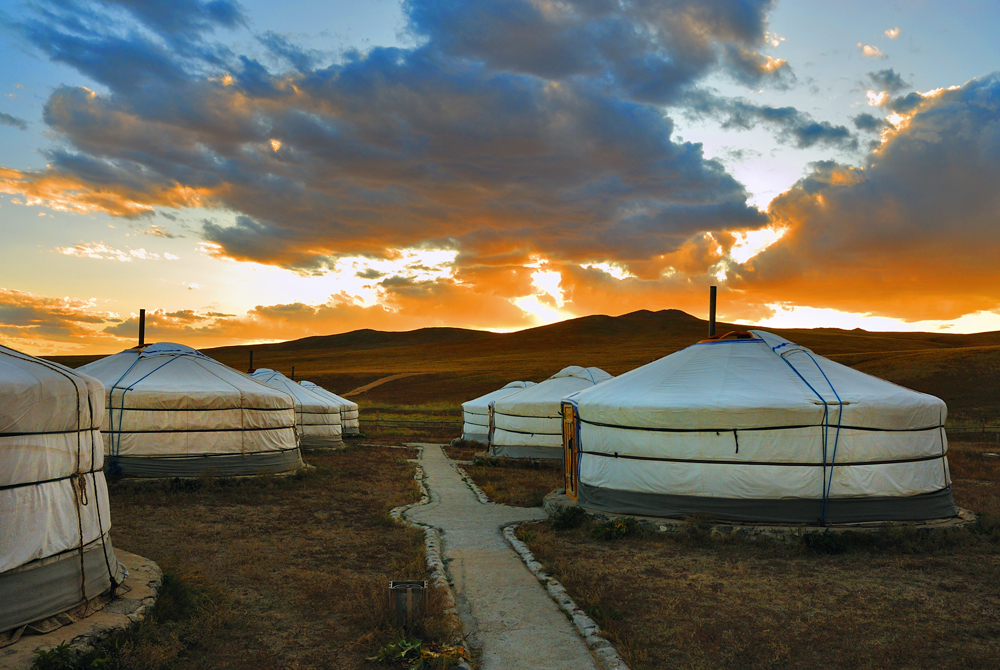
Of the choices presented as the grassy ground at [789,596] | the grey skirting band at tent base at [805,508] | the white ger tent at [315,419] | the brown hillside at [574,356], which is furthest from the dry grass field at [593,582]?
the brown hillside at [574,356]

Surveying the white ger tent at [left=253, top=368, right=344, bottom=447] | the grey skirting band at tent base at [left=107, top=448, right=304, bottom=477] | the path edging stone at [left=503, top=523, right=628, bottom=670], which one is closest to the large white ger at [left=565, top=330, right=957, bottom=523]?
the path edging stone at [left=503, top=523, right=628, bottom=670]

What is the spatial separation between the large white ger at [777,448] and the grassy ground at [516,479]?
2579 millimetres

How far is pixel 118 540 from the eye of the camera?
7.86 metres

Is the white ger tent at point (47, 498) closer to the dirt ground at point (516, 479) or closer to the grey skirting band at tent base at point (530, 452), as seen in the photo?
the dirt ground at point (516, 479)

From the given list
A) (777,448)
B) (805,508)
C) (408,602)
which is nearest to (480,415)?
(777,448)

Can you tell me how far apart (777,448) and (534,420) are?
29.9 feet

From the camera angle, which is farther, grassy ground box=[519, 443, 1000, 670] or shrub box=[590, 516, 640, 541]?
shrub box=[590, 516, 640, 541]

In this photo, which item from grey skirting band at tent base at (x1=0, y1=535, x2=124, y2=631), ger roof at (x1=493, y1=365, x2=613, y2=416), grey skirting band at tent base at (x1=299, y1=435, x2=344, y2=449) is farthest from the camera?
grey skirting band at tent base at (x1=299, y1=435, x2=344, y2=449)

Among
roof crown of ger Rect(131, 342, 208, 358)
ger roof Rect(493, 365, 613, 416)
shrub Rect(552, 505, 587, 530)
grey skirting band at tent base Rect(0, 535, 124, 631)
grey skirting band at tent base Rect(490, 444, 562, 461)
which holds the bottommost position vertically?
grey skirting band at tent base Rect(490, 444, 562, 461)

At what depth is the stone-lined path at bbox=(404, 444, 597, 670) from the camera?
464 cm

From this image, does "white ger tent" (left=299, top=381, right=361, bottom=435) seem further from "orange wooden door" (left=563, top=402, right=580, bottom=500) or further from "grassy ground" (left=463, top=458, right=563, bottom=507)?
"orange wooden door" (left=563, top=402, right=580, bottom=500)

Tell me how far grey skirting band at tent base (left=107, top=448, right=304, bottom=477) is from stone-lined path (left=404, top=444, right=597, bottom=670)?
426 cm

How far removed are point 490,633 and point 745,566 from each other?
328 centimetres

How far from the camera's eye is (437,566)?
6902mm
